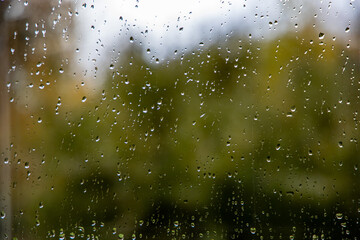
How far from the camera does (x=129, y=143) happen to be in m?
1.00

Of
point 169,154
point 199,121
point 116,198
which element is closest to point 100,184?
point 116,198

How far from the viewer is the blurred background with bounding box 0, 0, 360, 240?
98 cm

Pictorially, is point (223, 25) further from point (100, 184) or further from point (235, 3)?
point (100, 184)

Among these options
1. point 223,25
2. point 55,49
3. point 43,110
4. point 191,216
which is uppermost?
point 223,25

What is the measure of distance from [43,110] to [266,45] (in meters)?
0.76

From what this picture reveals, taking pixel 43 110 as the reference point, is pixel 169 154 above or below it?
below

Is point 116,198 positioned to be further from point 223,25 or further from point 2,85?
point 223,25

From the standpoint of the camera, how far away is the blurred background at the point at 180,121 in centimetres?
98

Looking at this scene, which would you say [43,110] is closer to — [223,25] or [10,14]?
[10,14]

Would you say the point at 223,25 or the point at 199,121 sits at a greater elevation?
the point at 223,25

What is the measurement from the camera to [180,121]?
101 centimetres

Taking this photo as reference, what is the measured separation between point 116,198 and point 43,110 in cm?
37

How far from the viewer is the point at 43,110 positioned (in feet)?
3.31

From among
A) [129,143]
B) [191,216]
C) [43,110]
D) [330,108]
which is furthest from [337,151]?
[43,110]
